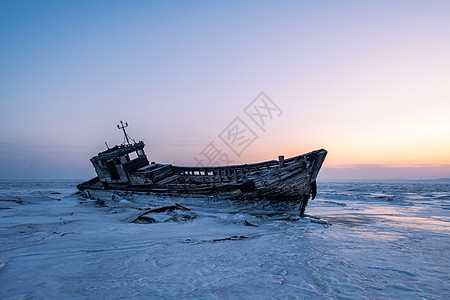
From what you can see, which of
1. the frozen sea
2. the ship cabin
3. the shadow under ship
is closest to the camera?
the frozen sea

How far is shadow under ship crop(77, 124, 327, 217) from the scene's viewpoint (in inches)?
436

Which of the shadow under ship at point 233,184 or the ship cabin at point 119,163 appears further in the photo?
the ship cabin at point 119,163

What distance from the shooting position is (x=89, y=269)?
4121mm

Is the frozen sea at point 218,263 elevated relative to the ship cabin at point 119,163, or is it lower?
lower

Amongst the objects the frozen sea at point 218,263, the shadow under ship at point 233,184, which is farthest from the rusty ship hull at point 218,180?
the frozen sea at point 218,263

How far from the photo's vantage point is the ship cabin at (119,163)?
664 inches

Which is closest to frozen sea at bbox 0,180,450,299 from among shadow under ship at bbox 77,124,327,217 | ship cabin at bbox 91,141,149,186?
shadow under ship at bbox 77,124,327,217

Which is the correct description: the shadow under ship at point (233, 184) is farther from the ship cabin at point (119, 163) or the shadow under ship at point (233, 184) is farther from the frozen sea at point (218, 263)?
the frozen sea at point (218, 263)

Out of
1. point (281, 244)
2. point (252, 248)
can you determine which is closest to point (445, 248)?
point (281, 244)

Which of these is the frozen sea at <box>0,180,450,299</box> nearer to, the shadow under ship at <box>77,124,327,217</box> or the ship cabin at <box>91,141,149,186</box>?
the shadow under ship at <box>77,124,327,217</box>

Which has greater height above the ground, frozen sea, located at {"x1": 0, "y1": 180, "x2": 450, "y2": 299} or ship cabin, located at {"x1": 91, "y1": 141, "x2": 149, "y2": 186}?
ship cabin, located at {"x1": 91, "y1": 141, "x2": 149, "y2": 186}

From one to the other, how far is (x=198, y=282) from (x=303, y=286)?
1.61m

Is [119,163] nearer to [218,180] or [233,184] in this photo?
[218,180]

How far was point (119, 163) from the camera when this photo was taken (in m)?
17.3
